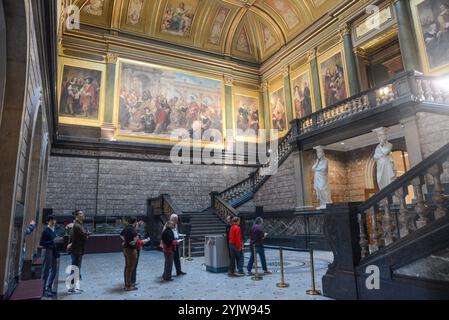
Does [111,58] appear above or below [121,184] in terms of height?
above

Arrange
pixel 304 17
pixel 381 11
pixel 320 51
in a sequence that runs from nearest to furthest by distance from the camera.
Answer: pixel 381 11
pixel 320 51
pixel 304 17

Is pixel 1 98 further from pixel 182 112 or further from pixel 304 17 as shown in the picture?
pixel 304 17

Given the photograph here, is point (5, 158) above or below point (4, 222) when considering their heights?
above

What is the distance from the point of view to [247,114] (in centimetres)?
2059

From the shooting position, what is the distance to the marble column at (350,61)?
14898 mm

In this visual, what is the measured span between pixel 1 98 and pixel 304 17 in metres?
17.7

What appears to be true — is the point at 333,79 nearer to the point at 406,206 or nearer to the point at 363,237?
the point at 406,206

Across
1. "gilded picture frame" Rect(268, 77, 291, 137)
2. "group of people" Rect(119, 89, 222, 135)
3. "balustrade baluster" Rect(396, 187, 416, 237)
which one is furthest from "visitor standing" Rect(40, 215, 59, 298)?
"gilded picture frame" Rect(268, 77, 291, 137)

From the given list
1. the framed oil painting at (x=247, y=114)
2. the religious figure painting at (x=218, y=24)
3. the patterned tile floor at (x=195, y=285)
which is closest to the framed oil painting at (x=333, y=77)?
the framed oil painting at (x=247, y=114)

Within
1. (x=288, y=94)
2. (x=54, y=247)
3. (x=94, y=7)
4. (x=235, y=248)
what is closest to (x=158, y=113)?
(x=94, y=7)

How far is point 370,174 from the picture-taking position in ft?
47.1

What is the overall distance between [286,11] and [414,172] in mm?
17976

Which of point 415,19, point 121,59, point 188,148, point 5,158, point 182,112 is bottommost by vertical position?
point 5,158
